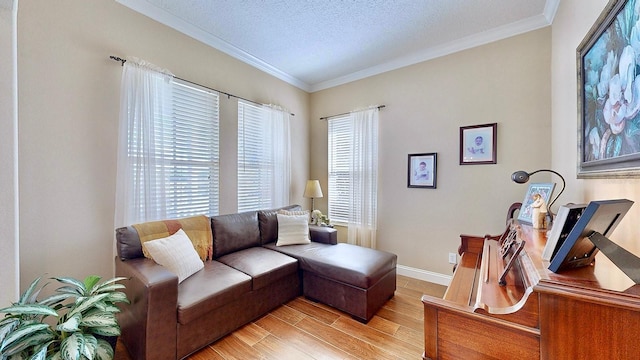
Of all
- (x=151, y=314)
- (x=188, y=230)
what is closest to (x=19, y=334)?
(x=151, y=314)

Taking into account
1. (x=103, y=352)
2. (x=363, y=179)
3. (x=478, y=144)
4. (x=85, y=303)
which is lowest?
(x=103, y=352)

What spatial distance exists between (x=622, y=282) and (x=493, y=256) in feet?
2.72

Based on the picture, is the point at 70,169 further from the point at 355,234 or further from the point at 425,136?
the point at 425,136

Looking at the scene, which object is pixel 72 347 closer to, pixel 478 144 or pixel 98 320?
pixel 98 320

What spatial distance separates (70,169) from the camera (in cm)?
189

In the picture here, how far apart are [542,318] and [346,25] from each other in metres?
2.68

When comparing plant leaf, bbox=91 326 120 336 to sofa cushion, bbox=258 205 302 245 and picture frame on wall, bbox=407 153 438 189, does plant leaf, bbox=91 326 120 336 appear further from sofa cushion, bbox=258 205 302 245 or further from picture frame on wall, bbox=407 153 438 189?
picture frame on wall, bbox=407 153 438 189

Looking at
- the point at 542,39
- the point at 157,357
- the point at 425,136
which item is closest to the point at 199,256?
the point at 157,357

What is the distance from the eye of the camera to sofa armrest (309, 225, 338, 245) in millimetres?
2977

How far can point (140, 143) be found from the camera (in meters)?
2.19

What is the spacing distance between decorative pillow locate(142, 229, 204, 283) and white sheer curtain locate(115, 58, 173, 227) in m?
0.40

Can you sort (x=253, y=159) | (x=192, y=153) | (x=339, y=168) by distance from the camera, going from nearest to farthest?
1. (x=192, y=153)
2. (x=253, y=159)
3. (x=339, y=168)

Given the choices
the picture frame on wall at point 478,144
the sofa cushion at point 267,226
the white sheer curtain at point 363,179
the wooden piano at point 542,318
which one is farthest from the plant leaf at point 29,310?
the picture frame on wall at point 478,144

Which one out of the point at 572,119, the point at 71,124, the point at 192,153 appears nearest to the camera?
the point at 572,119
